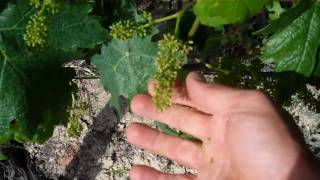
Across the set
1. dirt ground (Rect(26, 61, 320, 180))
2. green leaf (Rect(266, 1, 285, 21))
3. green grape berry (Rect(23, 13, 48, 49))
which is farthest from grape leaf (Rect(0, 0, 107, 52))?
dirt ground (Rect(26, 61, 320, 180))

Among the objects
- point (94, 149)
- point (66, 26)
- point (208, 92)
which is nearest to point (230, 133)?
point (208, 92)

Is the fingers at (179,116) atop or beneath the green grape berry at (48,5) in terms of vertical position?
beneath

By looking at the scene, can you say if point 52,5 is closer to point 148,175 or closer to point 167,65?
point 167,65

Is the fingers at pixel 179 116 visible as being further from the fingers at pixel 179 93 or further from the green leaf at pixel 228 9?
the green leaf at pixel 228 9

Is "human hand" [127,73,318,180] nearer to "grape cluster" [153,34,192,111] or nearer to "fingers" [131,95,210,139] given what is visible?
"fingers" [131,95,210,139]

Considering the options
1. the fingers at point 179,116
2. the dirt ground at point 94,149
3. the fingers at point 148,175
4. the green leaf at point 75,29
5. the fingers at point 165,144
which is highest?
the green leaf at point 75,29

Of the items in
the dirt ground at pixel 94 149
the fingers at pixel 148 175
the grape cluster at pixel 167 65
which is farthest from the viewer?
the dirt ground at pixel 94 149

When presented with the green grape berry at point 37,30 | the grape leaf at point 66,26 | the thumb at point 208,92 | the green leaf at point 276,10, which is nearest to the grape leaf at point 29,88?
Answer: the grape leaf at point 66,26
